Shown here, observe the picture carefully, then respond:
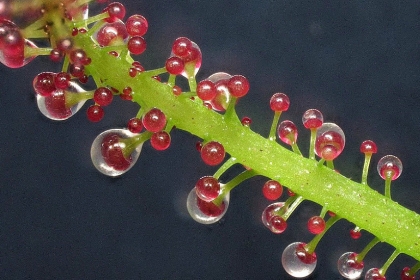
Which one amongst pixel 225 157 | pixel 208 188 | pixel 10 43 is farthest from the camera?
pixel 225 157

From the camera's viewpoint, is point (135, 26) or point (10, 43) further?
point (135, 26)

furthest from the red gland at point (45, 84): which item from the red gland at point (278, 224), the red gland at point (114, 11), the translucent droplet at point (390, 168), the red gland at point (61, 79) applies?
the translucent droplet at point (390, 168)

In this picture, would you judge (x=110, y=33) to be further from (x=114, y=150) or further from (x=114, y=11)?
(x=114, y=150)

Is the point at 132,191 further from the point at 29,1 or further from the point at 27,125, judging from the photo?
the point at 29,1

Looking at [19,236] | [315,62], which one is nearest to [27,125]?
[19,236]

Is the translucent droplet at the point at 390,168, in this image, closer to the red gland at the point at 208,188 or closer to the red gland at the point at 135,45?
the red gland at the point at 208,188

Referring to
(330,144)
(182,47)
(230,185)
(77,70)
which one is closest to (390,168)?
(330,144)

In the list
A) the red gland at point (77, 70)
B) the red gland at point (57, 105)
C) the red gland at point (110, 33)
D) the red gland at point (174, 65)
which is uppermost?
the red gland at point (110, 33)
